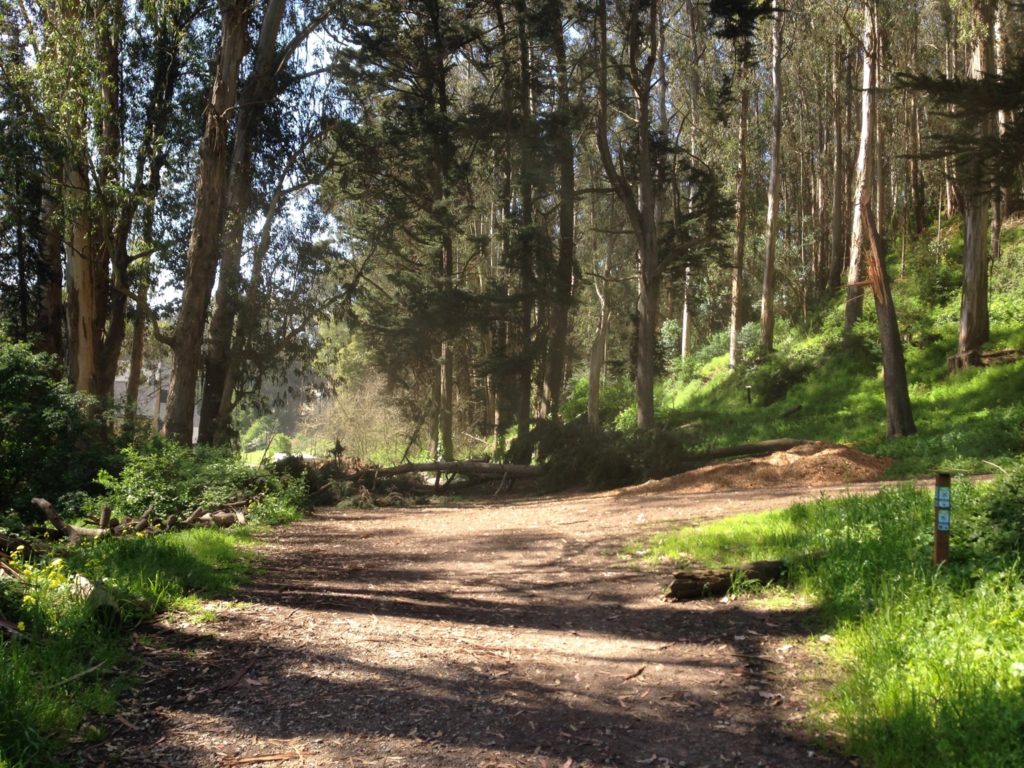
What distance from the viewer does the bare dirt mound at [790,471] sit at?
43.3 feet

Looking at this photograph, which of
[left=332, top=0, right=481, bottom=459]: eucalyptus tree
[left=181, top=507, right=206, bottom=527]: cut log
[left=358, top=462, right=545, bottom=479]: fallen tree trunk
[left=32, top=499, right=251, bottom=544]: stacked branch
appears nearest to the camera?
[left=32, top=499, right=251, bottom=544]: stacked branch

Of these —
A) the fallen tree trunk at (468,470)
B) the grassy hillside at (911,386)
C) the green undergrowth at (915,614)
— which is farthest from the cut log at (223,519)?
the grassy hillside at (911,386)

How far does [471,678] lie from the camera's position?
5.05m

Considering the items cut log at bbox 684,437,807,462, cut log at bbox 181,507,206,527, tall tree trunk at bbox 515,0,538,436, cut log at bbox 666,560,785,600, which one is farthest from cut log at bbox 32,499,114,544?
tall tree trunk at bbox 515,0,538,436

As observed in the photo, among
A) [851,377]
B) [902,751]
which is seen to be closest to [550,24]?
[851,377]

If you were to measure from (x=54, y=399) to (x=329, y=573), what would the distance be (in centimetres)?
728

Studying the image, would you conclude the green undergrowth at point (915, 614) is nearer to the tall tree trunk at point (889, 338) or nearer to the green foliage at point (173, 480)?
the green foliage at point (173, 480)

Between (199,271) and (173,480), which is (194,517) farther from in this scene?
(199,271)

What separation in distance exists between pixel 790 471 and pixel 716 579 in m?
7.68

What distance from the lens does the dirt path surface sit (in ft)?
13.2

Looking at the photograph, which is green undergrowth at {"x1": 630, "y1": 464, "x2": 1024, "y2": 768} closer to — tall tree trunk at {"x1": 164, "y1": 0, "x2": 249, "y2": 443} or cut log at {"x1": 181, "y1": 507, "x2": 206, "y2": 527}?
cut log at {"x1": 181, "y1": 507, "x2": 206, "y2": 527}

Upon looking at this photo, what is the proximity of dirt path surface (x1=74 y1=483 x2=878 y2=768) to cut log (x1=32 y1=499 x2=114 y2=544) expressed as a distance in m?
2.02

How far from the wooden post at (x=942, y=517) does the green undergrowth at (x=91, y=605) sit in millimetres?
5179

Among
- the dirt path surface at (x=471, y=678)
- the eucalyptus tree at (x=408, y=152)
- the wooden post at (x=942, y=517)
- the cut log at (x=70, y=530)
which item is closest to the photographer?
the dirt path surface at (x=471, y=678)
